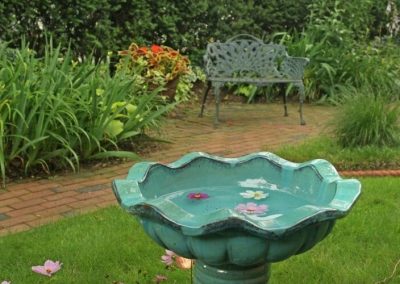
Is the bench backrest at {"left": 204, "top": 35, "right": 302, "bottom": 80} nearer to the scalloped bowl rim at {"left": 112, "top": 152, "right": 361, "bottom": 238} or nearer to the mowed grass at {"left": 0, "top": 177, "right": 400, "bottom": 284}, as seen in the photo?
the mowed grass at {"left": 0, "top": 177, "right": 400, "bottom": 284}

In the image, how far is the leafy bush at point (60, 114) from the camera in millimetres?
5004

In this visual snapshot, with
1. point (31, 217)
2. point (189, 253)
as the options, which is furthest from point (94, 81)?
point (189, 253)

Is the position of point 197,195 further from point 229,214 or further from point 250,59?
point 250,59

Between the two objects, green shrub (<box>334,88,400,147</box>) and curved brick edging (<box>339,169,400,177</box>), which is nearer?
curved brick edging (<box>339,169,400,177</box>)

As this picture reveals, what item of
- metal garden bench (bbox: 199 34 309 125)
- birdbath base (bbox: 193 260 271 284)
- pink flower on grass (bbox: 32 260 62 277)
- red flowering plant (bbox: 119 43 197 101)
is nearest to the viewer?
birdbath base (bbox: 193 260 271 284)

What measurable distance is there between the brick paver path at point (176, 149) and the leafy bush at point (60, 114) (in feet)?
0.71

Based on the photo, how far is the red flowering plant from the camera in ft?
24.8

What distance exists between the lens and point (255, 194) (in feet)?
8.05

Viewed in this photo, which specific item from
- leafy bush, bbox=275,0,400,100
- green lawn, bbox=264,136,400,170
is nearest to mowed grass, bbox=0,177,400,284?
green lawn, bbox=264,136,400,170

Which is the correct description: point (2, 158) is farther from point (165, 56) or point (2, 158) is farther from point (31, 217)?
point (165, 56)

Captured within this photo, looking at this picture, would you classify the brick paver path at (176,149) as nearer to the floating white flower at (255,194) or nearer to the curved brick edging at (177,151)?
the curved brick edging at (177,151)

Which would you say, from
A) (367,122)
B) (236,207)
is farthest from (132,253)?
(367,122)

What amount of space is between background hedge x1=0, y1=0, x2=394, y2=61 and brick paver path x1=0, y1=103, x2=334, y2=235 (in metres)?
1.31

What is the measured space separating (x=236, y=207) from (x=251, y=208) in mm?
86
